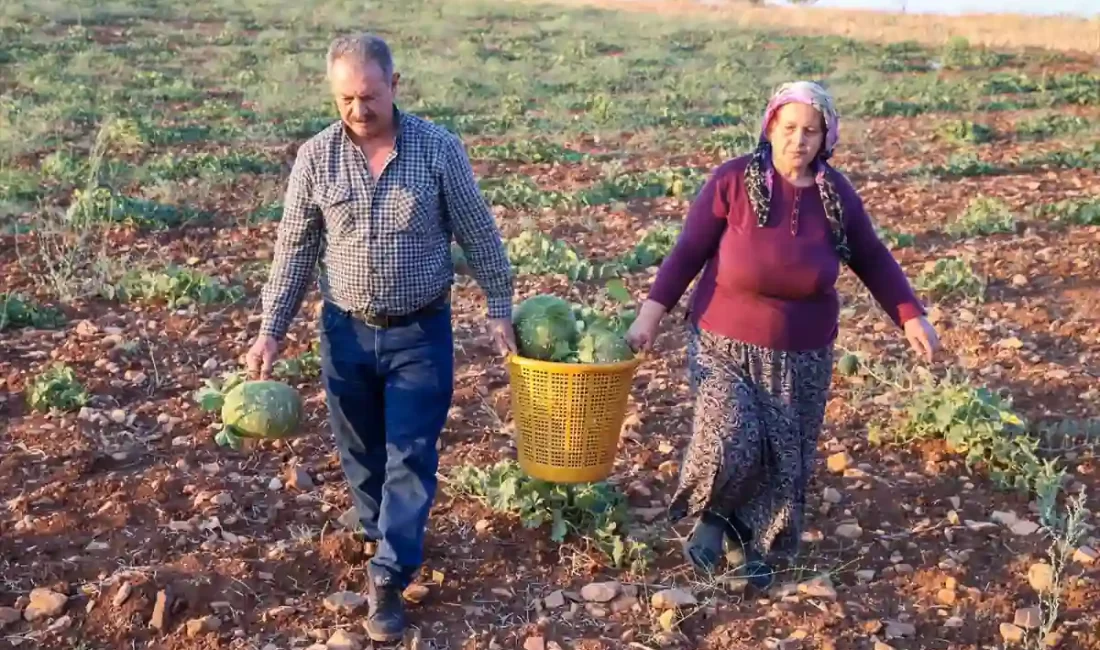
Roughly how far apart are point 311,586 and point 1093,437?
126 inches

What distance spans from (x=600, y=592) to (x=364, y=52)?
178 cm

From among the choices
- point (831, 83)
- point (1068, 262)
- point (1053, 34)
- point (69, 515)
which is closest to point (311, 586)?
point (69, 515)

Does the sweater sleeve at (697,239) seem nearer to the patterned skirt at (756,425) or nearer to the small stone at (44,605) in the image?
the patterned skirt at (756,425)

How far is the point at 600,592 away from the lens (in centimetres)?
343

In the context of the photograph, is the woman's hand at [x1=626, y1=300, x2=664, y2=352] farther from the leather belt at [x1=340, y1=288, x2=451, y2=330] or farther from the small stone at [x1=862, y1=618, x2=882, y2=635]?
the small stone at [x1=862, y1=618, x2=882, y2=635]

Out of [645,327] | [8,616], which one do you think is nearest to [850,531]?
[645,327]

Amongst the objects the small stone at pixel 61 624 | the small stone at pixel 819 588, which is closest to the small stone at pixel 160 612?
the small stone at pixel 61 624

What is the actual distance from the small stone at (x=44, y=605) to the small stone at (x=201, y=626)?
1.31 ft

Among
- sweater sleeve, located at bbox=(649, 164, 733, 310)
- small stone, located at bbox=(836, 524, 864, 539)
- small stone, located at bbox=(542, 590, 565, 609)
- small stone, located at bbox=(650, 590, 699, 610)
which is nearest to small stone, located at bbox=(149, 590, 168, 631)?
small stone, located at bbox=(542, 590, 565, 609)

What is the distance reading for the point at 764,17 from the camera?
1230 inches

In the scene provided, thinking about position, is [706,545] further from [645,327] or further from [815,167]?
[815,167]

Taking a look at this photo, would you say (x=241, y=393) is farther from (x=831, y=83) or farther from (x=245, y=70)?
(x=831, y=83)

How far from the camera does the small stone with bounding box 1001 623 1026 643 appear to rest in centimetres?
322

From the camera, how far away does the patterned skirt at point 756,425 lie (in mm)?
3316
